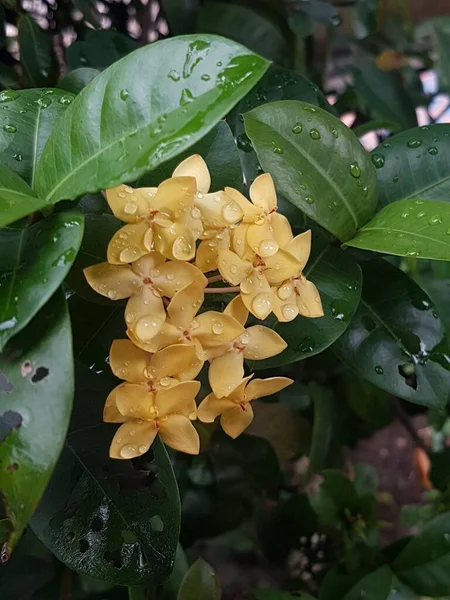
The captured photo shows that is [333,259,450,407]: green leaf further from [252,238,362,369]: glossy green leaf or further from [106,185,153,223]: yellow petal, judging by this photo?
[106,185,153,223]: yellow petal

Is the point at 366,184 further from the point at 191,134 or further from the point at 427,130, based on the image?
the point at 191,134

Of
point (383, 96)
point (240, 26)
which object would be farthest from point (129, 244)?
point (383, 96)

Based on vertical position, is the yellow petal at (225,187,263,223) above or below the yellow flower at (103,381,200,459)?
above

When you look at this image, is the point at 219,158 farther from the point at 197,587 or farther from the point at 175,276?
the point at 197,587

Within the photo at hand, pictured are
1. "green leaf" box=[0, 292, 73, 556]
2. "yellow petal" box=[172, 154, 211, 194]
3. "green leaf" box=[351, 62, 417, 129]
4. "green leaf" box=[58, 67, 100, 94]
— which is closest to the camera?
"green leaf" box=[0, 292, 73, 556]

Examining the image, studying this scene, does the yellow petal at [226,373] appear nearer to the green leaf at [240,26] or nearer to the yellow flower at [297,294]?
the yellow flower at [297,294]

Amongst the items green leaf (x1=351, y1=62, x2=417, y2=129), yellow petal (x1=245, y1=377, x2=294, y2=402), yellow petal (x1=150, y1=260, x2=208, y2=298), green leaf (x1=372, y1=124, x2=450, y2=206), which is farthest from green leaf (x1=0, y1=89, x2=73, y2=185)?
green leaf (x1=351, y1=62, x2=417, y2=129)

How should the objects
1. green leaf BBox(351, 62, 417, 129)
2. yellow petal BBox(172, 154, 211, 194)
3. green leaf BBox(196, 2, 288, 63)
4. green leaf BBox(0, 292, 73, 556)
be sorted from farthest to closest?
green leaf BBox(351, 62, 417, 129)
green leaf BBox(196, 2, 288, 63)
yellow petal BBox(172, 154, 211, 194)
green leaf BBox(0, 292, 73, 556)

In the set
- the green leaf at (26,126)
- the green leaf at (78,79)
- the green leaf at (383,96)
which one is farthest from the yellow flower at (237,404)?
the green leaf at (383,96)
